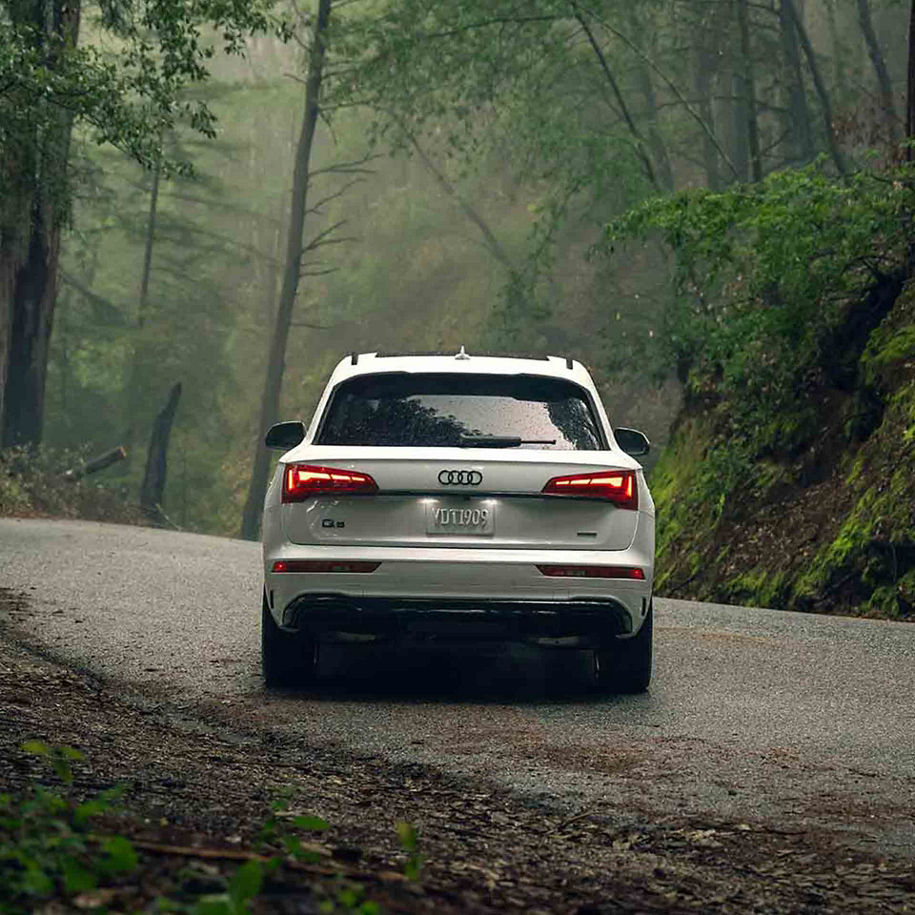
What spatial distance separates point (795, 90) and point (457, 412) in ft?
94.8

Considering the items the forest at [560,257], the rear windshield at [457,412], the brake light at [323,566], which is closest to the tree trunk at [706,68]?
the forest at [560,257]

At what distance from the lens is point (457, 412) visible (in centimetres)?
958

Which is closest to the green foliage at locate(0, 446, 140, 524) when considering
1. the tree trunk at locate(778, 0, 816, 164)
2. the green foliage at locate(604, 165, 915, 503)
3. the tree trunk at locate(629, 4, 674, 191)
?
the tree trunk at locate(629, 4, 674, 191)

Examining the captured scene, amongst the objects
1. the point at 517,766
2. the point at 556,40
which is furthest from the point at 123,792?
the point at 556,40

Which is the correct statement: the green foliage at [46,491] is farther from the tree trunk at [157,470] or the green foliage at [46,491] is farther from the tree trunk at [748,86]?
the tree trunk at [748,86]

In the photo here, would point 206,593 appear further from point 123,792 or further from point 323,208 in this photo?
point 323,208

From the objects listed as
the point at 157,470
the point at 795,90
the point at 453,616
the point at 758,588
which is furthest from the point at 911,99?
the point at 157,470

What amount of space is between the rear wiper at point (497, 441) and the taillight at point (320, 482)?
570 millimetres

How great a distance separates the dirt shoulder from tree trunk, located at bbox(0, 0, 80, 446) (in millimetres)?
15976

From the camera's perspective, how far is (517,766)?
7664 millimetres

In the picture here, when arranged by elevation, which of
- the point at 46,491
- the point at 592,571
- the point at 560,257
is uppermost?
the point at 560,257

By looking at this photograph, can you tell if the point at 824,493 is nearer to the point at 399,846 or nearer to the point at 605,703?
the point at 605,703

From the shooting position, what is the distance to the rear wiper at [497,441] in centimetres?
941

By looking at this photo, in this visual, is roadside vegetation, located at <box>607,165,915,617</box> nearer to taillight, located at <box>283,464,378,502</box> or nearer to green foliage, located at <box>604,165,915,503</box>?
green foliage, located at <box>604,165,915,503</box>
